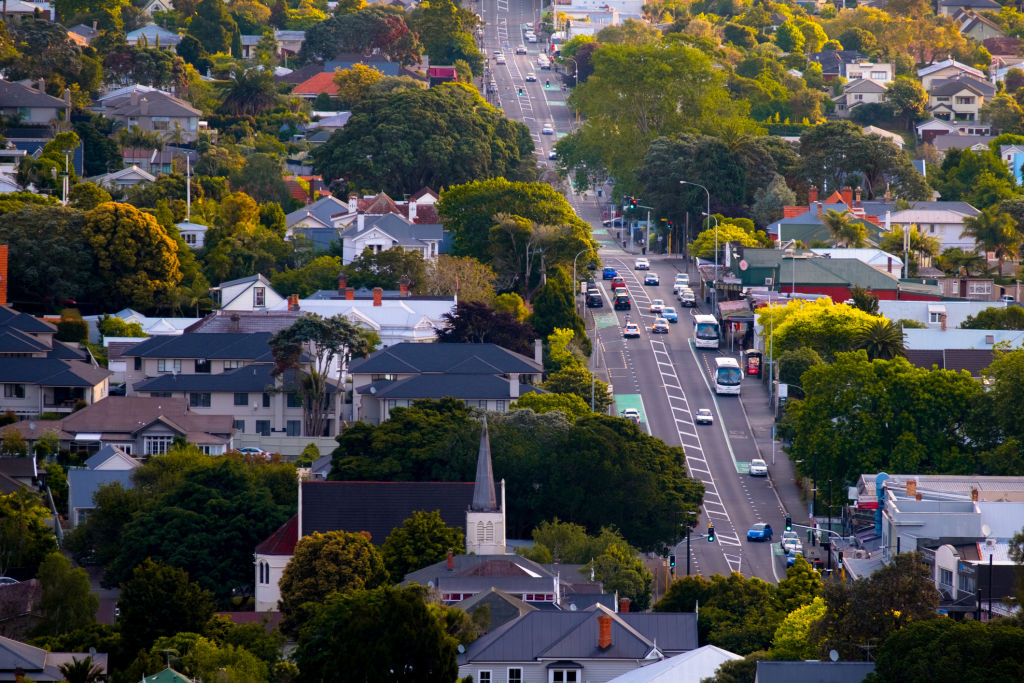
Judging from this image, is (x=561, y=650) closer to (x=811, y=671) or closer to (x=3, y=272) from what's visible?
(x=811, y=671)

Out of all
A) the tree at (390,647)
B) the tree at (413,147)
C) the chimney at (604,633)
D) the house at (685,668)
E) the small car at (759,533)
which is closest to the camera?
the tree at (390,647)

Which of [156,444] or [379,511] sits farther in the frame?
[156,444]

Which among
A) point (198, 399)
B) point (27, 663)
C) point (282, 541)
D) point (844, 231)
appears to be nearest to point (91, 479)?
point (282, 541)

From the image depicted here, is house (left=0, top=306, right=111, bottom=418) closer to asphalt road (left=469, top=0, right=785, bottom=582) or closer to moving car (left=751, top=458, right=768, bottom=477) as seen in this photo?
asphalt road (left=469, top=0, right=785, bottom=582)

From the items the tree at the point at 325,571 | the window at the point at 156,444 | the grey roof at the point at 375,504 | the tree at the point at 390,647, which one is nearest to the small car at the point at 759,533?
the grey roof at the point at 375,504

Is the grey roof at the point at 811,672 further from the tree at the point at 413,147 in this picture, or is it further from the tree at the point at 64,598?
the tree at the point at 413,147

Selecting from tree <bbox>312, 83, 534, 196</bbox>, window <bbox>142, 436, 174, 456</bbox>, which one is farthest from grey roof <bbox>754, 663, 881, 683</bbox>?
tree <bbox>312, 83, 534, 196</bbox>
